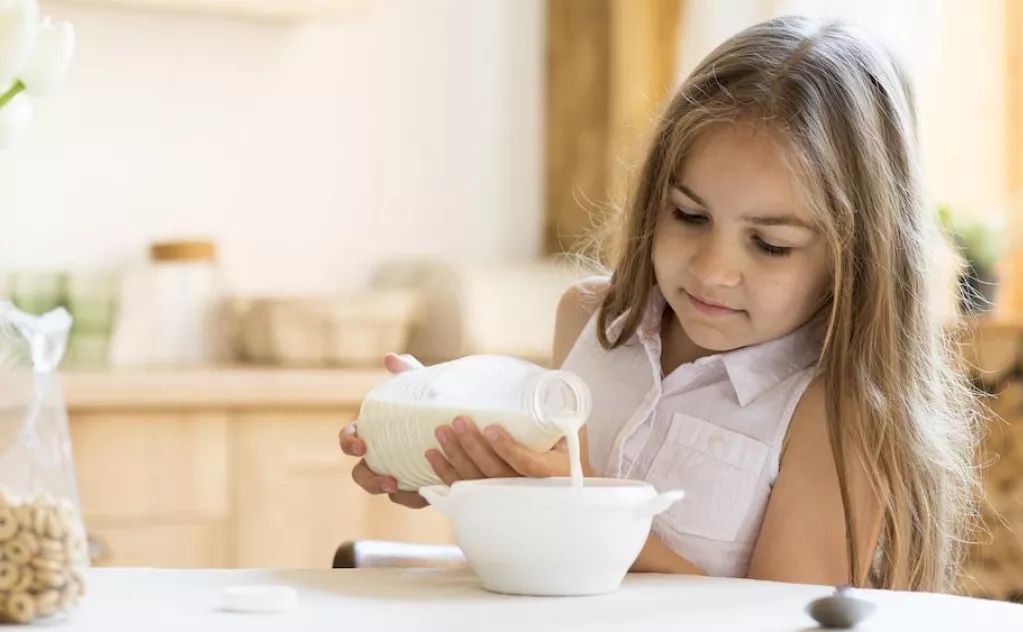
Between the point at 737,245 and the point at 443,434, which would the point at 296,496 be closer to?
the point at 737,245

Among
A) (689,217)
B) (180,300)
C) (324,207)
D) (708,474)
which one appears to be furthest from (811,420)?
(324,207)

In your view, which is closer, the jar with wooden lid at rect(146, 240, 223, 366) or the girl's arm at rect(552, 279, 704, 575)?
the girl's arm at rect(552, 279, 704, 575)

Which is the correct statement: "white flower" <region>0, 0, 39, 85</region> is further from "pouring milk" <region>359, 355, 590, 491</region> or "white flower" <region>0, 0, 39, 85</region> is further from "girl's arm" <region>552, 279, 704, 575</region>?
"girl's arm" <region>552, 279, 704, 575</region>

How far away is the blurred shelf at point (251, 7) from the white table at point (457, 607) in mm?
1810

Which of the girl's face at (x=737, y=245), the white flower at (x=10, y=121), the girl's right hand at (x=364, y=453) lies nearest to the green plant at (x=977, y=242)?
the girl's face at (x=737, y=245)

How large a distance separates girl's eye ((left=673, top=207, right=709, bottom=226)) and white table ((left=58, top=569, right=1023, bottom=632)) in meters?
0.41

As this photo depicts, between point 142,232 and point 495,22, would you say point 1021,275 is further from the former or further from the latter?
point 142,232

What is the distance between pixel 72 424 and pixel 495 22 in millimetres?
1261

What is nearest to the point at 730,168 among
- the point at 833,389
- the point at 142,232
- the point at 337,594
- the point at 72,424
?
the point at 833,389

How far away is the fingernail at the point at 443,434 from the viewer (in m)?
0.96

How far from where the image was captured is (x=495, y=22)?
9.55ft

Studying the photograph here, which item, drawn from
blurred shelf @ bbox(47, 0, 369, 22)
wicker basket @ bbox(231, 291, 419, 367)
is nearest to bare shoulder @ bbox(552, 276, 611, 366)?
wicker basket @ bbox(231, 291, 419, 367)

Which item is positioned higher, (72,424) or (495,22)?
(495,22)

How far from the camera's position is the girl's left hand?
947mm
